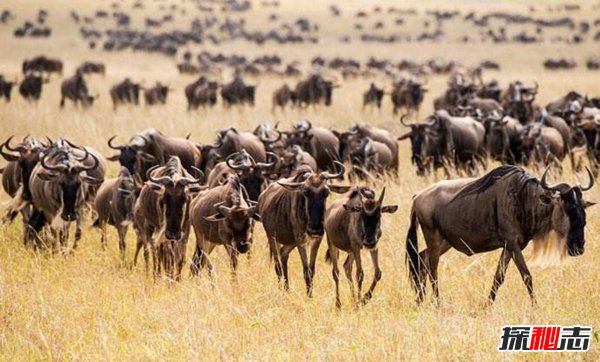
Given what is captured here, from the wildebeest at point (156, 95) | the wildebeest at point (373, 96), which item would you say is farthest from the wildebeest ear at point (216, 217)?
the wildebeest at point (156, 95)

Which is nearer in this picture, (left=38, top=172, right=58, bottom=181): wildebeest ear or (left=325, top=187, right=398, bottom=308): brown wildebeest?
(left=325, top=187, right=398, bottom=308): brown wildebeest

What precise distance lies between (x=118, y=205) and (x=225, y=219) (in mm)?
2295

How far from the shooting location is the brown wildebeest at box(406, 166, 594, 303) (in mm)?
7766

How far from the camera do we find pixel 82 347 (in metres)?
7.53

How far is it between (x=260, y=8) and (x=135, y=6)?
33.3 ft

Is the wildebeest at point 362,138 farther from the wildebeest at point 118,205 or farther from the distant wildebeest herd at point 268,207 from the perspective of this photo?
the wildebeest at point 118,205

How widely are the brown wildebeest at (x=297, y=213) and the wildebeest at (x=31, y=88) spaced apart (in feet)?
64.3

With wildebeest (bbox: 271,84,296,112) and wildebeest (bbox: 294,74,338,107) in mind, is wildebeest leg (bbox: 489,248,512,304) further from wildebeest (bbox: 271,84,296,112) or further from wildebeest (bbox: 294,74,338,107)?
wildebeest (bbox: 294,74,338,107)

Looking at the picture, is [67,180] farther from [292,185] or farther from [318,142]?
[318,142]

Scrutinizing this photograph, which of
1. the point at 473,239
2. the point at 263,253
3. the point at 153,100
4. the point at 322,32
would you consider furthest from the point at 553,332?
the point at 322,32

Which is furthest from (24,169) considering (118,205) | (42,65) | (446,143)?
(42,65)

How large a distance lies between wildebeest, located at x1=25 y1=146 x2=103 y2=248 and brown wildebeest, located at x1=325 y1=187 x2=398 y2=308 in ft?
10.8

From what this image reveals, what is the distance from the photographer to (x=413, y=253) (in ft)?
29.1

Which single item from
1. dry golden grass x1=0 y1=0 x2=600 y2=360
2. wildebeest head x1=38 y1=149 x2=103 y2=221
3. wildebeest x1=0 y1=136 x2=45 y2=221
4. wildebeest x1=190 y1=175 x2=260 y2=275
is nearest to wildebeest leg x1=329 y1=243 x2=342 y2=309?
dry golden grass x1=0 y1=0 x2=600 y2=360
